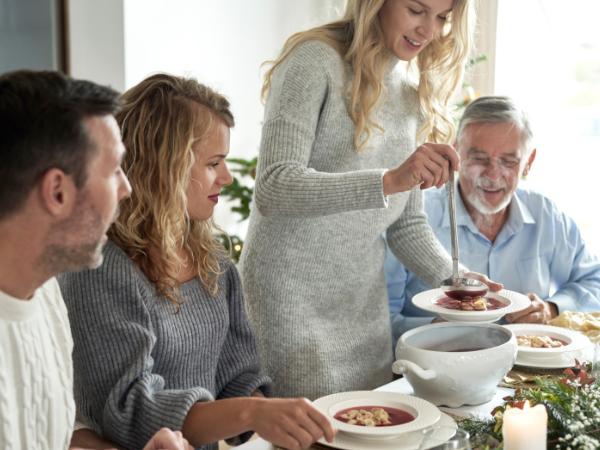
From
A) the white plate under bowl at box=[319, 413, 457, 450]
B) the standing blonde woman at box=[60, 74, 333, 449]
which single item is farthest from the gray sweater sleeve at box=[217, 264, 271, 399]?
the white plate under bowl at box=[319, 413, 457, 450]

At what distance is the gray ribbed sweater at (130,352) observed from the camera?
149 cm

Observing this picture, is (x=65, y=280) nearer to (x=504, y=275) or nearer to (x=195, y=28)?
(x=504, y=275)

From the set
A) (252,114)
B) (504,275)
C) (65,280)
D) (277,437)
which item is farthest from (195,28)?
(277,437)

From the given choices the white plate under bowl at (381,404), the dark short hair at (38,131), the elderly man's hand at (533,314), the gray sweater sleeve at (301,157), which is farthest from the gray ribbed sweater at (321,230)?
the dark short hair at (38,131)

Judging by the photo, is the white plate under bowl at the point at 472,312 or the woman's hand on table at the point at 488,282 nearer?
the white plate under bowl at the point at 472,312

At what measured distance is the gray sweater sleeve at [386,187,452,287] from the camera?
7.34 ft

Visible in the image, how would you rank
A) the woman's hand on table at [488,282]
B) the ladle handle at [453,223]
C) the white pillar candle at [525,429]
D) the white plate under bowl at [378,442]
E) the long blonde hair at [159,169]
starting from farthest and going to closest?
1. the woman's hand on table at [488,282]
2. the ladle handle at [453,223]
3. the long blonde hair at [159,169]
4. the white plate under bowl at [378,442]
5. the white pillar candle at [525,429]

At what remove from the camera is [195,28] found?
410cm

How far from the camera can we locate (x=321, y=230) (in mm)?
2027

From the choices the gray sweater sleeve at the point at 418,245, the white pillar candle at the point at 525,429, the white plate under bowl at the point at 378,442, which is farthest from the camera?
the gray sweater sleeve at the point at 418,245

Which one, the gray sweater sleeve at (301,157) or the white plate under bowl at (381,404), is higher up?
the gray sweater sleeve at (301,157)

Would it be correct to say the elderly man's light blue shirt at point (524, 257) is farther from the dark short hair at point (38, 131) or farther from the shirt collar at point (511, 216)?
the dark short hair at point (38, 131)

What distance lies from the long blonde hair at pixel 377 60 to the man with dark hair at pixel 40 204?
88cm

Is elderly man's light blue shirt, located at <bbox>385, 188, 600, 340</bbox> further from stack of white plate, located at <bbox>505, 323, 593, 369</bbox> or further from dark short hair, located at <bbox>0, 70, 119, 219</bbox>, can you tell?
dark short hair, located at <bbox>0, 70, 119, 219</bbox>
